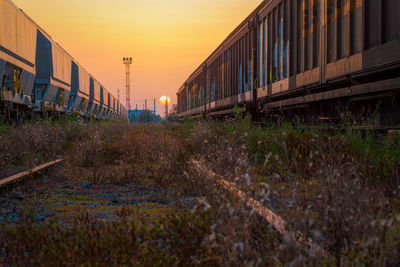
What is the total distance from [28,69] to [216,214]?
12.2 meters

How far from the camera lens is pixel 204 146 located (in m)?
6.68

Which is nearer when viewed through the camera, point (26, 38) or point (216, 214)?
point (216, 214)

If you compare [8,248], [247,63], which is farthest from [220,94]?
[8,248]

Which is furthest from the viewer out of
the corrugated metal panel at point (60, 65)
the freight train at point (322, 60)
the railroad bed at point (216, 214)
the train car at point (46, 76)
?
the corrugated metal panel at point (60, 65)

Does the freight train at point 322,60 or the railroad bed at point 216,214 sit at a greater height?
the freight train at point 322,60

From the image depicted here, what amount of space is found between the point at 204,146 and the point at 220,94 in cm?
1092

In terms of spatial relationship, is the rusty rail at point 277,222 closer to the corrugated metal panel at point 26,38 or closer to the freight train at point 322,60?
the freight train at point 322,60

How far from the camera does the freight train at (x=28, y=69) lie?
10.8 m

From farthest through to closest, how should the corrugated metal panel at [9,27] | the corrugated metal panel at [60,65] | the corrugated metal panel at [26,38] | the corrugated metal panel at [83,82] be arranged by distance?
the corrugated metal panel at [83,82] → the corrugated metal panel at [60,65] → the corrugated metal panel at [26,38] → the corrugated metal panel at [9,27]

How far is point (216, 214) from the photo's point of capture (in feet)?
8.43

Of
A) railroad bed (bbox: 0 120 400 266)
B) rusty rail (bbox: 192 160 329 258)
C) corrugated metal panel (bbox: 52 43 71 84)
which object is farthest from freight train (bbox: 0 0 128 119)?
rusty rail (bbox: 192 160 329 258)

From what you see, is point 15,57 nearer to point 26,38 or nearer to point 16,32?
point 16,32

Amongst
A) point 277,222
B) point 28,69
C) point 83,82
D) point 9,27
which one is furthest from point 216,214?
point 83,82

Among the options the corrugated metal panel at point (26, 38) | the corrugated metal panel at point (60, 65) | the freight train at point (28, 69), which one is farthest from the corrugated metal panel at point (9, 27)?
the corrugated metal panel at point (60, 65)
